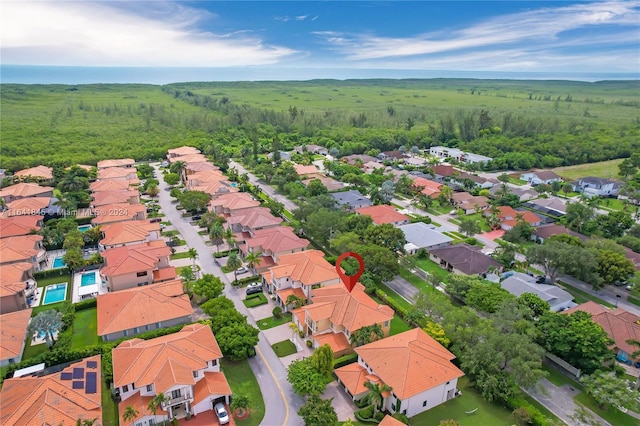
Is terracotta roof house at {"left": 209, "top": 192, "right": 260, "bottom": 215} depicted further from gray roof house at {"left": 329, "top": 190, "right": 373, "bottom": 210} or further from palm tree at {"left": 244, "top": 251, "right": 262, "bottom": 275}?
gray roof house at {"left": 329, "top": 190, "right": 373, "bottom": 210}

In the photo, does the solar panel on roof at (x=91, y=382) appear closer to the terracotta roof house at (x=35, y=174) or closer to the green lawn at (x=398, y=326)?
the green lawn at (x=398, y=326)

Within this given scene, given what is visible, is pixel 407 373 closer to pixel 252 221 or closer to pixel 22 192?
→ pixel 252 221

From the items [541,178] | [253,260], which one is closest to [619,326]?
[253,260]

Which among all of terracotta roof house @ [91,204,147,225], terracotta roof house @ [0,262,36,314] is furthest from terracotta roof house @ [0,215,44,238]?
terracotta roof house @ [0,262,36,314]

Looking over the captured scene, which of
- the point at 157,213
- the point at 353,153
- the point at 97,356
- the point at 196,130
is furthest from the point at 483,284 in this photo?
the point at 196,130

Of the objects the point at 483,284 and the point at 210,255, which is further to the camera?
the point at 210,255

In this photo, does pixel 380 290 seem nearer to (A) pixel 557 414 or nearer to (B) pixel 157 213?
(A) pixel 557 414
